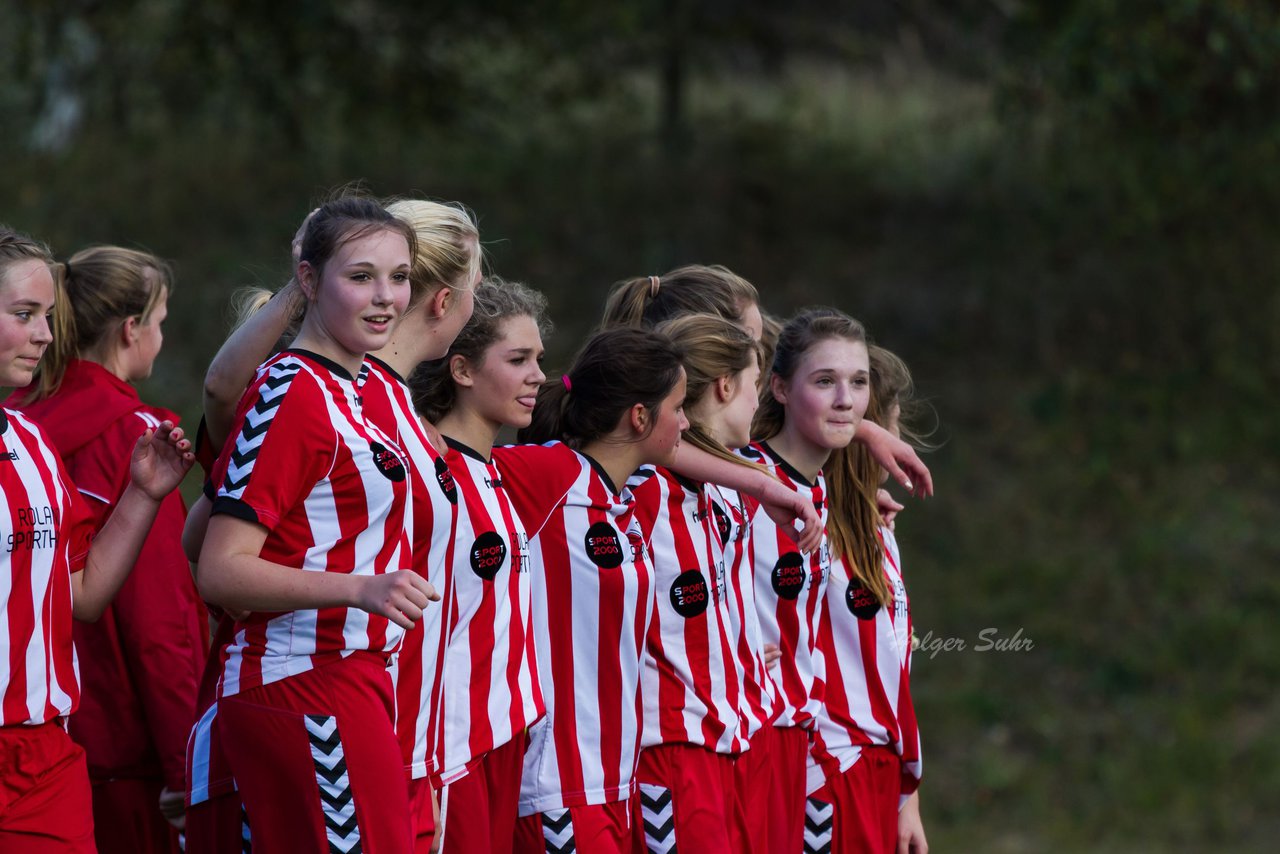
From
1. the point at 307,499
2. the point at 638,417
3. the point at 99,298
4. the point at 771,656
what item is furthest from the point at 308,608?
the point at 771,656

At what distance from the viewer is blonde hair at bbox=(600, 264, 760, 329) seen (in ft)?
13.5

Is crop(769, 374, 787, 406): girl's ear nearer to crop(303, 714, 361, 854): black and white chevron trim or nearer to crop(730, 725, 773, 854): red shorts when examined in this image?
crop(730, 725, 773, 854): red shorts

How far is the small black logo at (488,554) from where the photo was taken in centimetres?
319

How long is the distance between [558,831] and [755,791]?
619 mm

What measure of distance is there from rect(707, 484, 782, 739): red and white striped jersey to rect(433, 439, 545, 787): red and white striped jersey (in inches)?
24.7

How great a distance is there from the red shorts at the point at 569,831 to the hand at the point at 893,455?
3.81ft

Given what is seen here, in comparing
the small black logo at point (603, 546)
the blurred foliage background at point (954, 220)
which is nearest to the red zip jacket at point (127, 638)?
the small black logo at point (603, 546)

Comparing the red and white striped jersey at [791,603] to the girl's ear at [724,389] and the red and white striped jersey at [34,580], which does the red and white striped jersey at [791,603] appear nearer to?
the girl's ear at [724,389]

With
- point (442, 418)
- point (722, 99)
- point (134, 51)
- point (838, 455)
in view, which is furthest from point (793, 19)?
point (442, 418)

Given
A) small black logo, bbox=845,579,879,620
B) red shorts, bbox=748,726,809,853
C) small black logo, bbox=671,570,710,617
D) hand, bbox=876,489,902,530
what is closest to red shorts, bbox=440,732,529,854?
small black logo, bbox=671,570,710,617

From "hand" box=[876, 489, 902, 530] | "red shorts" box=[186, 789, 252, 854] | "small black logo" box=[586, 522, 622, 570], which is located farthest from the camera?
"hand" box=[876, 489, 902, 530]

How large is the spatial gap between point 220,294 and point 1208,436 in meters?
6.64

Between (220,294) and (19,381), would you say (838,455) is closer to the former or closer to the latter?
(19,381)

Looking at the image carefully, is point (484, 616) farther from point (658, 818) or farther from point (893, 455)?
point (893, 455)
